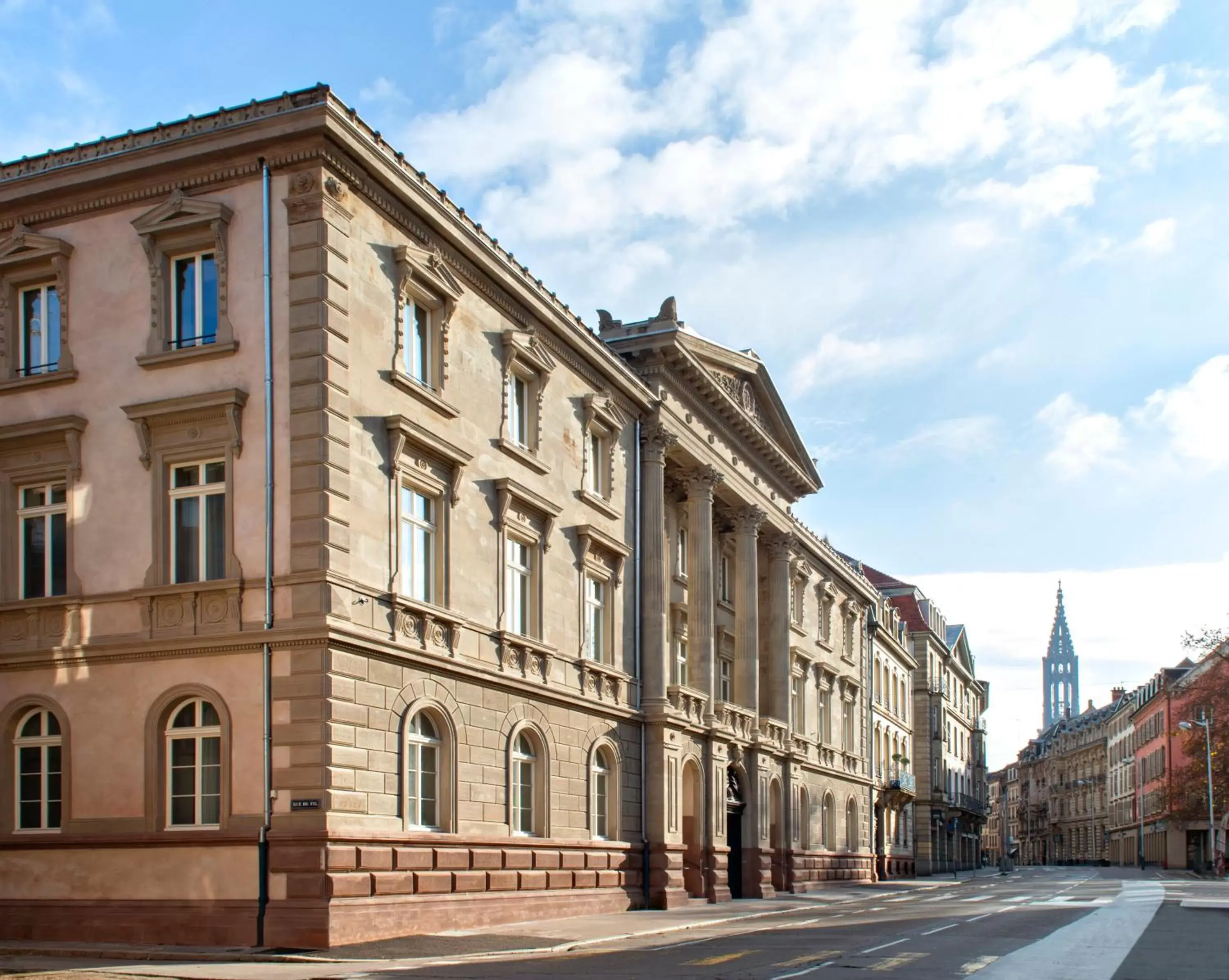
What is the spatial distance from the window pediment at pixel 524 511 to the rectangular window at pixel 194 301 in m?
7.24

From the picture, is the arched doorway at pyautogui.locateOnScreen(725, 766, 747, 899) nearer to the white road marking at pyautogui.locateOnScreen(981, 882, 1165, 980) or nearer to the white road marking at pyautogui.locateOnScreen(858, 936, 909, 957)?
the white road marking at pyautogui.locateOnScreen(981, 882, 1165, 980)

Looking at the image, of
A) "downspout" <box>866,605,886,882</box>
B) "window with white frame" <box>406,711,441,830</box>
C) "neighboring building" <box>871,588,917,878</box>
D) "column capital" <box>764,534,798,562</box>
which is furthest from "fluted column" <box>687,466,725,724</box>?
"neighboring building" <box>871,588,917,878</box>

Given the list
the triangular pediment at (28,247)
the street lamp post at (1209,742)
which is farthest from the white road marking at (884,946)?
the street lamp post at (1209,742)

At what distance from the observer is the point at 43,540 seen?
25219 mm

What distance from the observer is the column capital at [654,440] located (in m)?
38.6

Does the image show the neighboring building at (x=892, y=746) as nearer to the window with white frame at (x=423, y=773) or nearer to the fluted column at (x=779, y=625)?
the fluted column at (x=779, y=625)

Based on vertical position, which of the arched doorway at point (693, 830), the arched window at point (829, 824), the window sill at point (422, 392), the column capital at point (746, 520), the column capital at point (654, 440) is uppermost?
the column capital at point (654, 440)

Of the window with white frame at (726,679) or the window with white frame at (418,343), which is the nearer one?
the window with white frame at (418,343)

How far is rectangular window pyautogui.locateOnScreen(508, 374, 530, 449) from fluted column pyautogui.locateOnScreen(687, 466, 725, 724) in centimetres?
1110

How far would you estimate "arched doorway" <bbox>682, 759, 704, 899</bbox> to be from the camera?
40125 mm

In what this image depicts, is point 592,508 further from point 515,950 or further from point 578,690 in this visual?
point 515,950

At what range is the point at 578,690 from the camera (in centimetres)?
3294

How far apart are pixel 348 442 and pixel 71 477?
199 inches

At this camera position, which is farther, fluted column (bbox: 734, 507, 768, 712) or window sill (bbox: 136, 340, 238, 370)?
fluted column (bbox: 734, 507, 768, 712)
